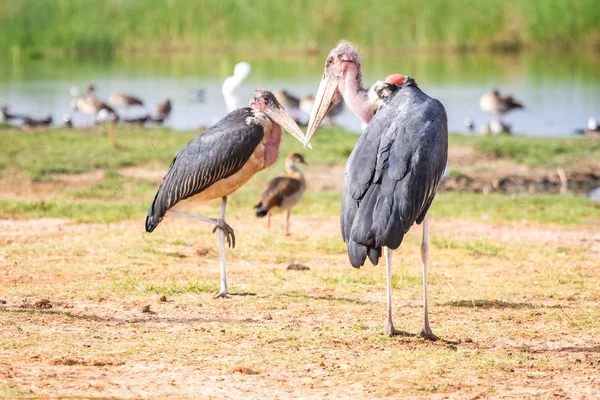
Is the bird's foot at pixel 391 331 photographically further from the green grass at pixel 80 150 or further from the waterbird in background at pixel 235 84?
the green grass at pixel 80 150

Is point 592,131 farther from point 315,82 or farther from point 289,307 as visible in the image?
point 289,307

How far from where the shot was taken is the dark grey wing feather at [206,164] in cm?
740

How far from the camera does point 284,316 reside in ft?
21.5

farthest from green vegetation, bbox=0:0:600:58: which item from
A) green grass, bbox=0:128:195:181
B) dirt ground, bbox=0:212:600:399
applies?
dirt ground, bbox=0:212:600:399

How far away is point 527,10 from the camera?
31.2 meters

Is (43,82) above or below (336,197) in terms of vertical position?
above

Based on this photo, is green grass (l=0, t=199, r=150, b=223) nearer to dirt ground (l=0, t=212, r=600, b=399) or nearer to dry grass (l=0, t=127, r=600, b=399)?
dry grass (l=0, t=127, r=600, b=399)

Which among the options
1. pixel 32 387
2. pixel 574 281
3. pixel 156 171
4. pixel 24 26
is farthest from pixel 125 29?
pixel 32 387

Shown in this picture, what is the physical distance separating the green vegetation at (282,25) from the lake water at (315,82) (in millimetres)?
667

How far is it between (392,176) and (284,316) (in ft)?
4.51

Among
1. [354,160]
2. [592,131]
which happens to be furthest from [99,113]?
[354,160]

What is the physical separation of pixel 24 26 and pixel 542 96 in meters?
17.5

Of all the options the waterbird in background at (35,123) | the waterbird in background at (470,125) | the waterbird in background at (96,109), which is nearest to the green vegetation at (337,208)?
the waterbird in background at (35,123)

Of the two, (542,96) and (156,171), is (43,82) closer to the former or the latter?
(542,96)
